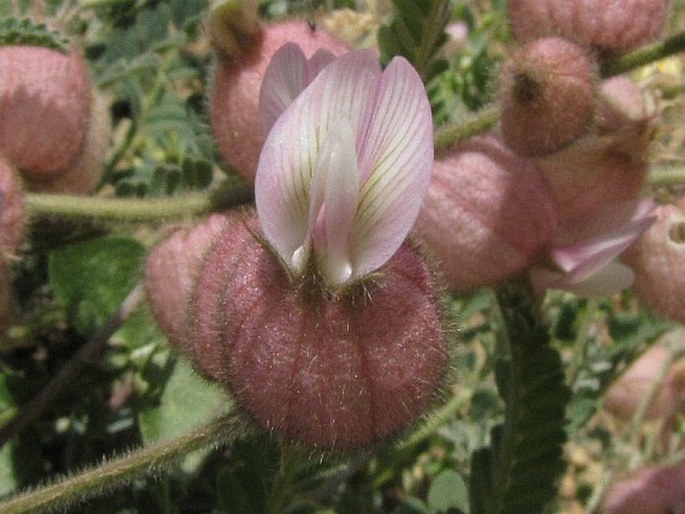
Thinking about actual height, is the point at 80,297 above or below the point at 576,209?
below

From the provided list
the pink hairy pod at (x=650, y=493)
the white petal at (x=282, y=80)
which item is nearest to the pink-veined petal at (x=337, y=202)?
the white petal at (x=282, y=80)

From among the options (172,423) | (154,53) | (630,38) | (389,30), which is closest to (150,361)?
(172,423)

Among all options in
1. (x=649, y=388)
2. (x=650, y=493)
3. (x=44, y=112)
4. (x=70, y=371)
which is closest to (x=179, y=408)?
(x=70, y=371)

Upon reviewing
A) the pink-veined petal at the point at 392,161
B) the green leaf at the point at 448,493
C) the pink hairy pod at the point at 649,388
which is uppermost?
the pink-veined petal at the point at 392,161

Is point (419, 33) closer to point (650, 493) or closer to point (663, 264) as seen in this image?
point (663, 264)

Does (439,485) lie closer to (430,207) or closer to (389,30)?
(430,207)

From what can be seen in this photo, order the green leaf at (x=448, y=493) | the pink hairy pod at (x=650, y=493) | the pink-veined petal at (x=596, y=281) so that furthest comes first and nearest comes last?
1. the pink hairy pod at (x=650, y=493)
2. the green leaf at (x=448, y=493)
3. the pink-veined petal at (x=596, y=281)

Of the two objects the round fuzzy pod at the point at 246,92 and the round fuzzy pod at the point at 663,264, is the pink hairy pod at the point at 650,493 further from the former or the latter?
the round fuzzy pod at the point at 246,92
